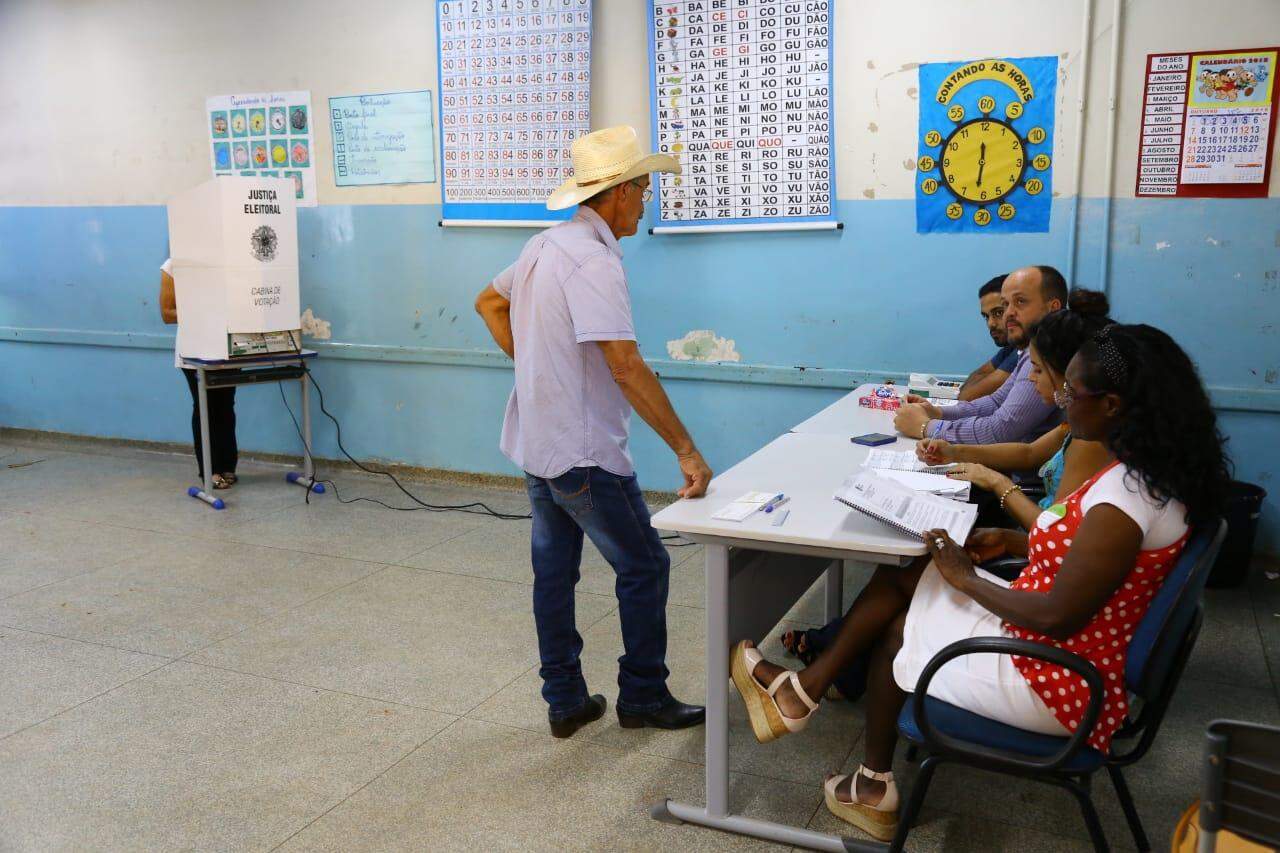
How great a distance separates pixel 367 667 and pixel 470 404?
87.1 inches

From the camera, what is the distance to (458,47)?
4715mm

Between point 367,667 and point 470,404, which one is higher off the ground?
point 470,404

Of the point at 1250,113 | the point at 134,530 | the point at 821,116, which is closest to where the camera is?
the point at 1250,113

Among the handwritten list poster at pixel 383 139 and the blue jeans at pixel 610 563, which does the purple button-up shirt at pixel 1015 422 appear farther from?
the handwritten list poster at pixel 383 139

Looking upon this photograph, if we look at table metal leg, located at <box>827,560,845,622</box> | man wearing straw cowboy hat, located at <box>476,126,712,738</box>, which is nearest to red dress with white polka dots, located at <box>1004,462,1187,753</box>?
man wearing straw cowboy hat, located at <box>476,126,712,738</box>

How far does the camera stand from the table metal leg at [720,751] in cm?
210

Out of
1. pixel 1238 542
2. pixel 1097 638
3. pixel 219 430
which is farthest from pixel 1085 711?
pixel 219 430

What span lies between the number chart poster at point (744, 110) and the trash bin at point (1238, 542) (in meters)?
1.83

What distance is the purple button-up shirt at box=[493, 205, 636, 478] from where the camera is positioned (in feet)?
7.57

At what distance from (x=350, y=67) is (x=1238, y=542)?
436 cm

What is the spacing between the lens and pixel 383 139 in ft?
16.3

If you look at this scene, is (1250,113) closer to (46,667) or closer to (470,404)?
(470,404)

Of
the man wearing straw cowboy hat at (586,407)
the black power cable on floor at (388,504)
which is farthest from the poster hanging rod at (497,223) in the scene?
the man wearing straw cowboy hat at (586,407)

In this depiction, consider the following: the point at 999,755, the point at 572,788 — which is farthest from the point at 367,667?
the point at 999,755
